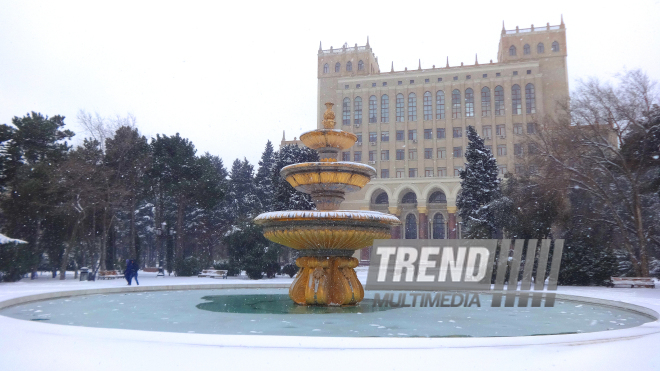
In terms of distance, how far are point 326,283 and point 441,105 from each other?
150 feet

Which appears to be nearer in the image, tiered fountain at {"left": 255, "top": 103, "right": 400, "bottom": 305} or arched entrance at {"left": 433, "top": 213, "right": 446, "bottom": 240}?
tiered fountain at {"left": 255, "top": 103, "right": 400, "bottom": 305}

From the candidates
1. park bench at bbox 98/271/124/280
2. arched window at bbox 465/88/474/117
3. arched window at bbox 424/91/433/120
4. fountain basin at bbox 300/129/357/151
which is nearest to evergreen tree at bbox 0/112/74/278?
park bench at bbox 98/271/124/280

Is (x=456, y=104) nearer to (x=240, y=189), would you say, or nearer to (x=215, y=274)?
(x=240, y=189)

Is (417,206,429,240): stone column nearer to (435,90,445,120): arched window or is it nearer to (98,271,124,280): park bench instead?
(435,90,445,120): arched window

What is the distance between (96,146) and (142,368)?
84.0 feet

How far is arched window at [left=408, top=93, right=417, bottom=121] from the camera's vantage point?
172 ft

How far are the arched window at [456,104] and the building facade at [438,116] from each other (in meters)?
0.11

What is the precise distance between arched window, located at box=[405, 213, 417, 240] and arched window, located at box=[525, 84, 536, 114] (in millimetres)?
16519

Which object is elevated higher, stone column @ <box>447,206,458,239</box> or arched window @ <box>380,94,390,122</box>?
arched window @ <box>380,94,390,122</box>

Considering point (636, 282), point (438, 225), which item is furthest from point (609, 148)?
point (438, 225)

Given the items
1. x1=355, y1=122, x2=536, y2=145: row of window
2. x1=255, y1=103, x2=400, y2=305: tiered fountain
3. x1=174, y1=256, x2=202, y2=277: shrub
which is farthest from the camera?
x1=355, y1=122, x2=536, y2=145: row of window

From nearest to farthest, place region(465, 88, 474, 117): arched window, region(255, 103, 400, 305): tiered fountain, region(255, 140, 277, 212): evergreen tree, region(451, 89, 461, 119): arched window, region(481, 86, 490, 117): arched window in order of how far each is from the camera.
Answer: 1. region(255, 103, 400, 305): tiered fountain
2. region(255, 140, 277, 212): evergreen tree
3. region(481, 86, 490, 117): arched window
4. region(465, 88, 474, 117): arched window
5. region(451, 89, 461, 119): arched window

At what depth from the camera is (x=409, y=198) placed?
51.0 metres

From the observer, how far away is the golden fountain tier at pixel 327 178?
9.49 m
